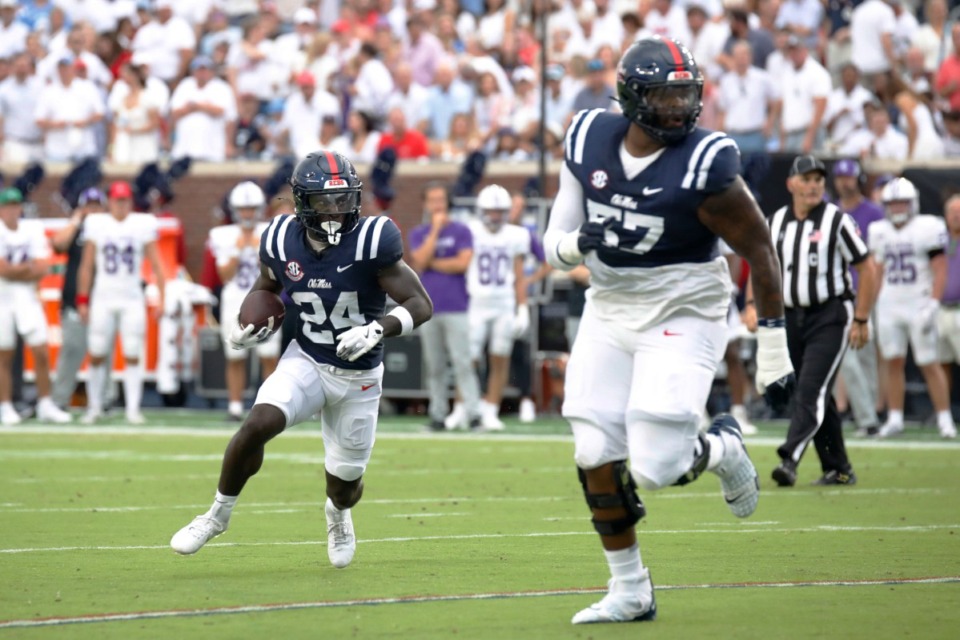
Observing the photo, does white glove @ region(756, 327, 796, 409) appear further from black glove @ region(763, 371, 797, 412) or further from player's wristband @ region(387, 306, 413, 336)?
player's wristband @ region(387, 306, 413, 336)

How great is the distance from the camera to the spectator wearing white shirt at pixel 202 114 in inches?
695

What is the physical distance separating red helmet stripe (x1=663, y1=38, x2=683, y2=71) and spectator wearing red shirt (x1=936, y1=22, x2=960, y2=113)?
10.5 meters

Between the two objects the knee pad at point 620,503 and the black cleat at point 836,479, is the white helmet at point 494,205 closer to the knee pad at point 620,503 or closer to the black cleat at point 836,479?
the black cleat at point 836,479

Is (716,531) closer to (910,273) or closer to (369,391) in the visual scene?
(369,391)

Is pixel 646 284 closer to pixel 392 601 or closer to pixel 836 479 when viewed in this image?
pixel 392 601

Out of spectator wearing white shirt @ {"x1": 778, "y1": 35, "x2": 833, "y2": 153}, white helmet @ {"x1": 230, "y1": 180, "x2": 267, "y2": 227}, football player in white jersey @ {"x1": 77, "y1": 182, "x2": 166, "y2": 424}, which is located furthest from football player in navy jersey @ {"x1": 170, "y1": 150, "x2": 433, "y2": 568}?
spectator wearing white shirt @ {"x1": 778, "y1": 35, "x2": 833, "y2": 153}

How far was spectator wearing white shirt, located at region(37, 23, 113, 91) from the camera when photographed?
60.4ft

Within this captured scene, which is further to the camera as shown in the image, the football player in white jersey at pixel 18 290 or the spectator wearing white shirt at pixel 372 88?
the spectator wearing white shirt at pixel 372 88

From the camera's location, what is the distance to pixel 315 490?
31.0ft

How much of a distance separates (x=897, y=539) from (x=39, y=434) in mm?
7968

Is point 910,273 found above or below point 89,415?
above

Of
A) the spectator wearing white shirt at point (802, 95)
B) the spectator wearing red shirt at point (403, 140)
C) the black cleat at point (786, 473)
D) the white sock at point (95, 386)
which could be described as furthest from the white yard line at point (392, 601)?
the spectator wearing red shirt at point (403, 140)

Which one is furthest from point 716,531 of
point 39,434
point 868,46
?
point 868,46

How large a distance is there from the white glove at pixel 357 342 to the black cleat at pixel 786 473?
3840 millimetres
